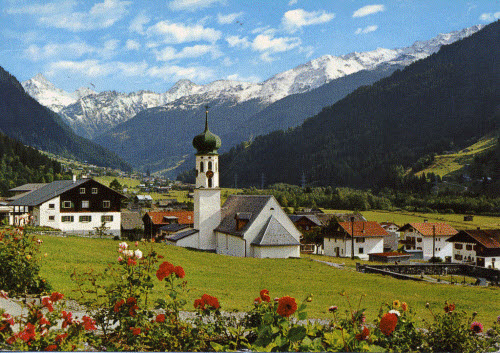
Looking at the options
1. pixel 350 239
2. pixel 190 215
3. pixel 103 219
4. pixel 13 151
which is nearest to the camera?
pixel 103 219

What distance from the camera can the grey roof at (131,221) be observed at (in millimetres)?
79656

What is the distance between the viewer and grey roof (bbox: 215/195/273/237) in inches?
1693

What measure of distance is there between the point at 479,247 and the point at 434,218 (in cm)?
2613

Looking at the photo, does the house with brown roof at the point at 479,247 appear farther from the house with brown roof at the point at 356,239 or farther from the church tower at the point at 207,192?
the church tower at the point at 207,192

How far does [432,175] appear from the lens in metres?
189

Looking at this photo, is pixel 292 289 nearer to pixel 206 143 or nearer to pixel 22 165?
pixel 206 143

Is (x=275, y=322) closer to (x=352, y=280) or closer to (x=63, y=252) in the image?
(x=352, y=280)

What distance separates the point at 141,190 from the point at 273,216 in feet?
451

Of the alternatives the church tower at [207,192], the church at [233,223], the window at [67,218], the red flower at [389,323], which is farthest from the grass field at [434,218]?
the red flower at [389,323]

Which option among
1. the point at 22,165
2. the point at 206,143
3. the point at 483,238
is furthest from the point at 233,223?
the point at 22,165

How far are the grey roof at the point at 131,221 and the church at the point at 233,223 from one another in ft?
117

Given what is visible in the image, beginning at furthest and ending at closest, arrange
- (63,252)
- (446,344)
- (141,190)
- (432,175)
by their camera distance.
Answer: (432,175) < (141,190) < (63,252) < (446,344)

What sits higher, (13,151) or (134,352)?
(13,151)

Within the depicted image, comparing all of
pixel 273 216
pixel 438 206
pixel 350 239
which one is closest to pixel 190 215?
pixel 350 239
